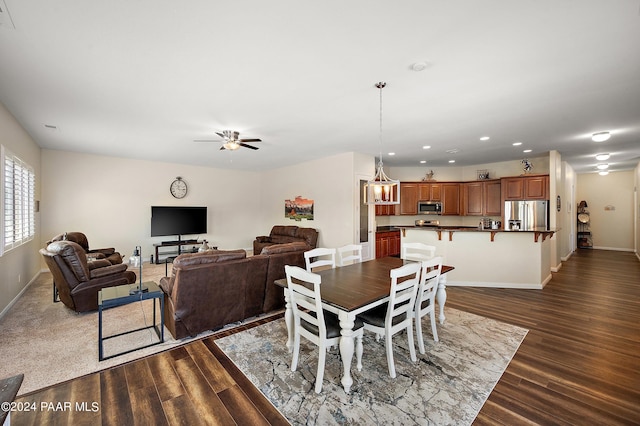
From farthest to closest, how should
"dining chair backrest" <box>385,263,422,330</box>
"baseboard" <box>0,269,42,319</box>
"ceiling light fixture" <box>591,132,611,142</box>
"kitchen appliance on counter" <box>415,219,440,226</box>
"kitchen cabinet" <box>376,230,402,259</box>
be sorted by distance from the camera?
1. "kitchen appliance on counter" <box>415,219,440,226</box>
2. "kitchen cabinet" <box>376,230,402,259</box>
3. "ceiling light fixture" <box>591,132,611,142</box>
4. "baseboard" <box>0,269,42,319</box>
5. "dining chair backrest" <box>385,263,422,330</box>

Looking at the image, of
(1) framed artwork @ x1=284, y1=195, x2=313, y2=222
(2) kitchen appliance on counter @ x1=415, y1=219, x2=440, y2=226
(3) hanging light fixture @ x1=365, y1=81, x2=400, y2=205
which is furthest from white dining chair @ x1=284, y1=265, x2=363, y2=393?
(2) kitchen appliance on counter @ x1=415, y1=219, x2=440, y2=226

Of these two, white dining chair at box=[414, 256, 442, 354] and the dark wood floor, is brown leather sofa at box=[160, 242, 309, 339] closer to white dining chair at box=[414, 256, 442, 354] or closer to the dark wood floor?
the dark wood floor

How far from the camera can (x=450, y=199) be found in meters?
7.99

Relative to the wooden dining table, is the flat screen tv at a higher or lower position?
higher

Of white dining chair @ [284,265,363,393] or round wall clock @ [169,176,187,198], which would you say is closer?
white dining chair @ [284,265,363,393]

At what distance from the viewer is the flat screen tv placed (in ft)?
23.3

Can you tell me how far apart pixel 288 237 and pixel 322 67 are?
5.56 metres

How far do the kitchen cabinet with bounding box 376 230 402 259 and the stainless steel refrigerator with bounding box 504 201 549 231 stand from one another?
2769 mm

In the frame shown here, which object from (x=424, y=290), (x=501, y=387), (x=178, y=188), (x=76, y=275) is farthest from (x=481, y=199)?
(x=76, y=275)

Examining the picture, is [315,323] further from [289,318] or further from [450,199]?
[450,199]

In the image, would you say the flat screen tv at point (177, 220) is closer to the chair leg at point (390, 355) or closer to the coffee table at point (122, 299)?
the coffee table at point (122, 299)

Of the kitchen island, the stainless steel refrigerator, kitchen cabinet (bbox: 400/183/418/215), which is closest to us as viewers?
the kitchen island

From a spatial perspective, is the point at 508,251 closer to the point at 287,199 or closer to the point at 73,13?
the point at 287,199

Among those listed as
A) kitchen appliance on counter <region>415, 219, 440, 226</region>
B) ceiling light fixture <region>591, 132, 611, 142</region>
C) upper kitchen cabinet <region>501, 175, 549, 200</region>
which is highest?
ceiling light fixture <region>591, 132, 611, 142</region>
